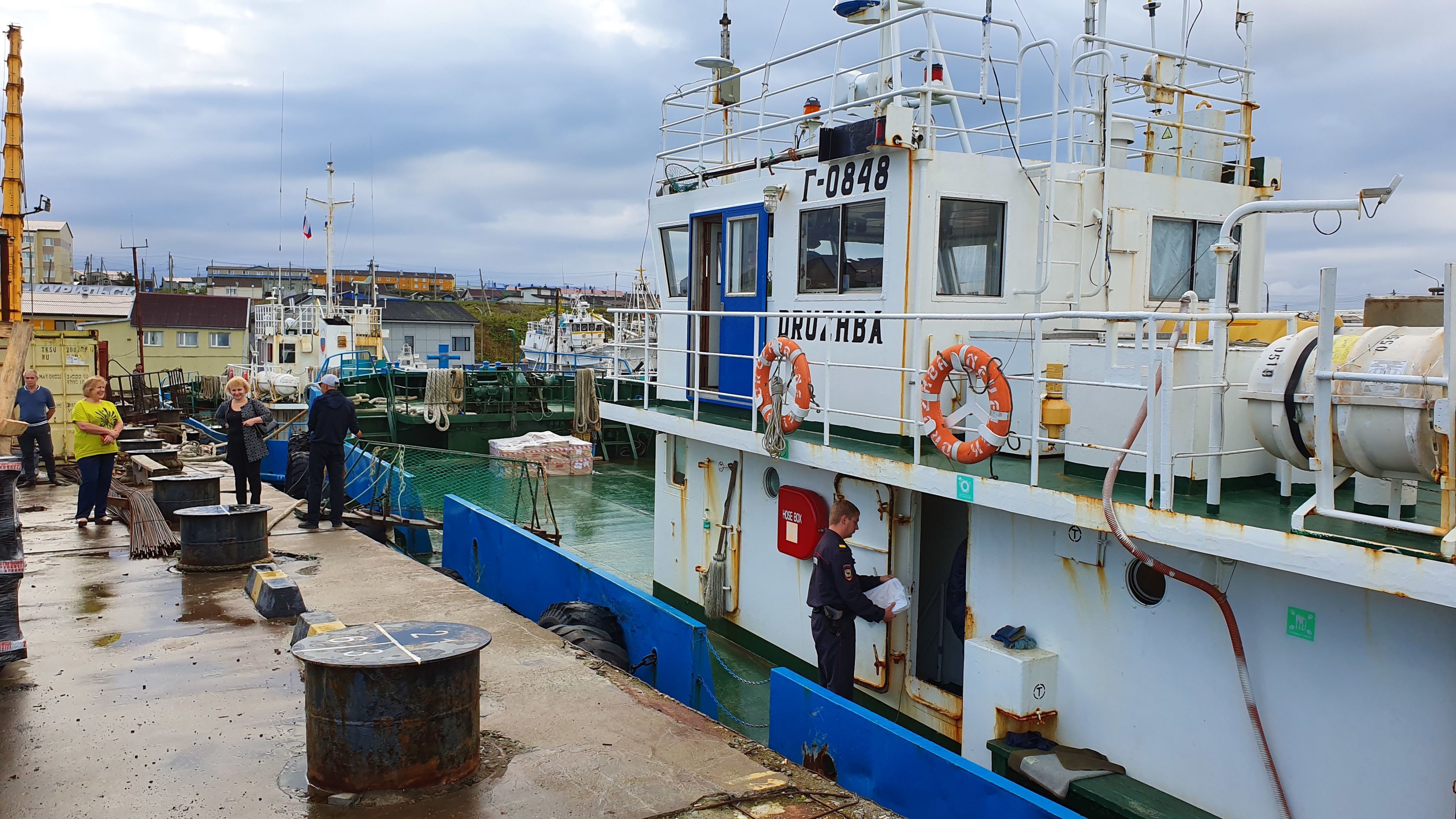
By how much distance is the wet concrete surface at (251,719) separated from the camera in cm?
532

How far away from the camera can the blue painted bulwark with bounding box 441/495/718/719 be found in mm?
7980

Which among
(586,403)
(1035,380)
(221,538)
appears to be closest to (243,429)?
(221,538)

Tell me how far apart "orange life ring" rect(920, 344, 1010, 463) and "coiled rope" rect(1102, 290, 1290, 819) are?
861mm

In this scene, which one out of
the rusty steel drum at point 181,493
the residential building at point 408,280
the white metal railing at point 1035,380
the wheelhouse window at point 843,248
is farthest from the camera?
the residential building at point 408,280

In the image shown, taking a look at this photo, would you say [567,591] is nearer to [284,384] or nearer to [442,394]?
[442,394]

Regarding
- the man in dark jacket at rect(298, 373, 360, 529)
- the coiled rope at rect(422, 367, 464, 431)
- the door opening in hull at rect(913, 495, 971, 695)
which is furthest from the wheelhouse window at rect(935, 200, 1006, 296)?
the coiled rope at rect(422, 367, 464, 431)

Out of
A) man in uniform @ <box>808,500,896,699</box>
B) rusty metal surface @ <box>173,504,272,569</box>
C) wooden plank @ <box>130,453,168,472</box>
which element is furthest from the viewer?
wooden plank @ <box>130,453,168,472</box>

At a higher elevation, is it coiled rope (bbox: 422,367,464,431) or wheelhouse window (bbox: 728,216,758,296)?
wheelhouse window (bbox: 728,216,758,296)

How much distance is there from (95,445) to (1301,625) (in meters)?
11.9

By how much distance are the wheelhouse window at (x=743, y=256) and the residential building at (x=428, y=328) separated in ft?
177

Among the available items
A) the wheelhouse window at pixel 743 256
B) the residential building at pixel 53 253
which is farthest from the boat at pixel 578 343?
the residential building at pixel 53 253

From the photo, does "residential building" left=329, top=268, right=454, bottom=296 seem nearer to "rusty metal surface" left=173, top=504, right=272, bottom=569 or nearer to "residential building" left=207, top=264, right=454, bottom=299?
"residential building" left=207, top=264, right=454, bottom=299

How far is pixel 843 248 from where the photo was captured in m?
8.84

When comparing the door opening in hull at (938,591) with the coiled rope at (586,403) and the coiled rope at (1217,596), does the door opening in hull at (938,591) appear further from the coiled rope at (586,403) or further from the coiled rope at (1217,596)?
the coiled rope at (586,403)
